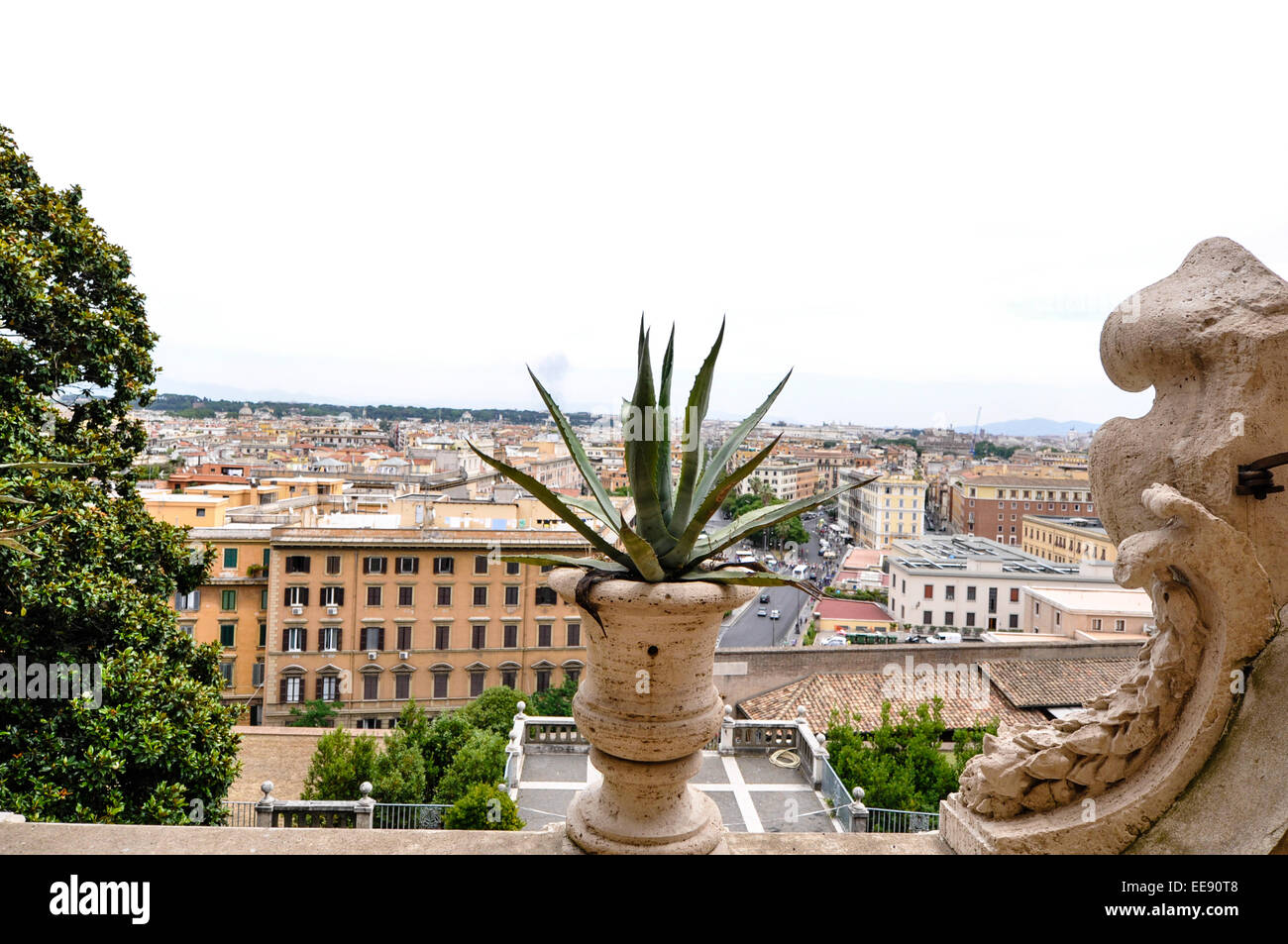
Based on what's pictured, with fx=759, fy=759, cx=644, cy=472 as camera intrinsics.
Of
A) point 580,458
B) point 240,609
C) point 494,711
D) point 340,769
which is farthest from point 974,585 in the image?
point 580,458

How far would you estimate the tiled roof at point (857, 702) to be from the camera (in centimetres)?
2016

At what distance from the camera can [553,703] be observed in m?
23.5

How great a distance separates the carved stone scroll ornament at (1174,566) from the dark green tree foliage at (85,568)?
7497 mm

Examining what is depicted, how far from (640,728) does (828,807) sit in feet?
41.8

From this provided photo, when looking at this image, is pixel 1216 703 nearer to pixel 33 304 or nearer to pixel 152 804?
pixel 152 804

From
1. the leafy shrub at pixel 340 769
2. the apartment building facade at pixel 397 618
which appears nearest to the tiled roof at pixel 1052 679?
the apartment building facade at pixel 397 618

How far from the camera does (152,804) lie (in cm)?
713

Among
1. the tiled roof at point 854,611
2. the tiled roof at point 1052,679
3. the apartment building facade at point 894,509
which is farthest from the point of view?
the apartment building facade at point 894,509

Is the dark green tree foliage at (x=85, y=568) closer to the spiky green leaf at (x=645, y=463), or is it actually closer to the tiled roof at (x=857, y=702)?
the spiky green leaf at (x=645, y=463)

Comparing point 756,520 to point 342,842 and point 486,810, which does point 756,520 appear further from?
point 486,810

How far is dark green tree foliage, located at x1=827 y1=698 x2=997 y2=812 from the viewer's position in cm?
1352

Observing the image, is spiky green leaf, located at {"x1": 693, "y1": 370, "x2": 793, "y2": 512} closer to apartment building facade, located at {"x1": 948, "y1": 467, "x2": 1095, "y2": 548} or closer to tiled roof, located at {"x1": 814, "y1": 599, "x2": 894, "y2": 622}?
tiled roof, located at {"x1": 814, "y1": 599, "x2": 894, "y2": 622}
